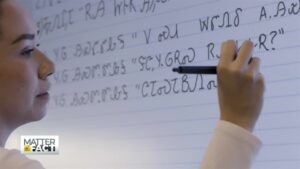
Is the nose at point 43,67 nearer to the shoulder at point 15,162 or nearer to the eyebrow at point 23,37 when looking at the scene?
the eyebrow at point 23,37

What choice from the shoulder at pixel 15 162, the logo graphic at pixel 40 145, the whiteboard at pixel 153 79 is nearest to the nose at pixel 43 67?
the shoulder at pixel 15 162

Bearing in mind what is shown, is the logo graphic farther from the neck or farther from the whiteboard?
the neck

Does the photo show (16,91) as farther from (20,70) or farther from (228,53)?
(228,53)

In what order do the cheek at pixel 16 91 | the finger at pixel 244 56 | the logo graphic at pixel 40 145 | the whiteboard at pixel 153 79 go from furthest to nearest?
the logo graphic at pixel 40 145 → the whiteboard at pixel 153 79 → the cheek at pixel 16 91 → the finger at pixel 244 56

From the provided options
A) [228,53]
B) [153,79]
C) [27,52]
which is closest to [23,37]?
[27,52]

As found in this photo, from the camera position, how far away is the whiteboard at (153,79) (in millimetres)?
1119

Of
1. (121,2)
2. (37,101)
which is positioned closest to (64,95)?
(121,2)

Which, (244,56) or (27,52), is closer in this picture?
(244,56)

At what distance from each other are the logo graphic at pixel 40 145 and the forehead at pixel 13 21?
935 mm

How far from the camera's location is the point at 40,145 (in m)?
1.72

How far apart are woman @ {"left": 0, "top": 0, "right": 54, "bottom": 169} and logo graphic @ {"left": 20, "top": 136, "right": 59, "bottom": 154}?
921mm

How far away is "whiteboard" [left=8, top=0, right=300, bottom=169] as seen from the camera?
44.1 inches

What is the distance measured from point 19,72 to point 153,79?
67 cm

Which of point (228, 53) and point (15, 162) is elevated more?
point (228, 53)
